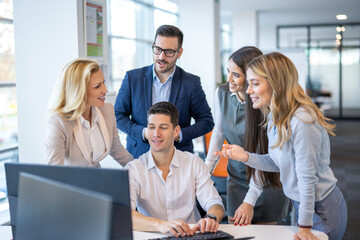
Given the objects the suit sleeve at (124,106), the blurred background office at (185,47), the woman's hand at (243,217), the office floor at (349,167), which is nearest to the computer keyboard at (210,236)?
the woman's hand at (243,217)

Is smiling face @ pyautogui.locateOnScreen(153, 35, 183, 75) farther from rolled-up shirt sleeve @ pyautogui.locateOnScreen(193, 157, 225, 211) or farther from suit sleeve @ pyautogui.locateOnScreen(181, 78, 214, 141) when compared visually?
rolled-up shirt sleeve @ pyautogui.locateOnScreen(193, 157, 225, 211)

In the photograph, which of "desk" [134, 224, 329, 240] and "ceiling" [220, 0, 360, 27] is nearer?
"desk" [134, 224, 329, 240]

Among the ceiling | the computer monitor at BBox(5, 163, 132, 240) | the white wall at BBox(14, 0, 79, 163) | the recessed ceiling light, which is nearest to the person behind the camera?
the computer monitor at BBox(5, 163, 132, 240)

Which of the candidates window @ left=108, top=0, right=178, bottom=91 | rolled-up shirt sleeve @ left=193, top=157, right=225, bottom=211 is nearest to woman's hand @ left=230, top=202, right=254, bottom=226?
rolled-up shirt sleeve @ left=193, top=157, right=225, bottom=211

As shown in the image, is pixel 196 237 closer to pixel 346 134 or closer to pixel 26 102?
pixel 26 102

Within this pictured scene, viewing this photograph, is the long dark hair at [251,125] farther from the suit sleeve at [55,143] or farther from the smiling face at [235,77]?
the suit sleeve at [55,143]

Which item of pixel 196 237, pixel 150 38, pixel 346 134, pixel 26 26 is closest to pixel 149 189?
pixel 196 237

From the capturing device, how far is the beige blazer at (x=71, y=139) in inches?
76.4

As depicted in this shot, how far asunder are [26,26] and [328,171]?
7.74 ft

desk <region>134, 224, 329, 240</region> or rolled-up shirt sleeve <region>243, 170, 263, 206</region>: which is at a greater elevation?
rolled-up shirt sleeve <region>243, 170, 263, 206</region>

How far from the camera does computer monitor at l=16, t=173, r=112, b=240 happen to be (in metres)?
0.83

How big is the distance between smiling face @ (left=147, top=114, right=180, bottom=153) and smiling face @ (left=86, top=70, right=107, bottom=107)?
11.1 inches

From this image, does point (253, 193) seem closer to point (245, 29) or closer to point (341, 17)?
point (245, 29)

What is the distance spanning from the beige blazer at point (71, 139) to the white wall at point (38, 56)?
939mm
